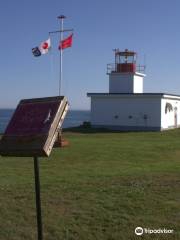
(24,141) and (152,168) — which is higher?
(24,141)

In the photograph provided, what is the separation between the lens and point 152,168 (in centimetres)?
1340

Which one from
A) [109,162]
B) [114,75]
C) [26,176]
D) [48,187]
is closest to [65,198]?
[48,187]

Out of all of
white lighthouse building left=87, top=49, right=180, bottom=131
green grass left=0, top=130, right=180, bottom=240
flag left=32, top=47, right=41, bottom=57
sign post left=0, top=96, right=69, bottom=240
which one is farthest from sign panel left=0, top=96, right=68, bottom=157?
white lighthouse building left=87, top=49, right=180, bottom=131

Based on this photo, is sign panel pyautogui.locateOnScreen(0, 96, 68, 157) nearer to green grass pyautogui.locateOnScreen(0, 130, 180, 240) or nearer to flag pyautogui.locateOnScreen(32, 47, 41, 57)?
green grass pyautogui.locateOnScreen(0, 130, 180, 240)

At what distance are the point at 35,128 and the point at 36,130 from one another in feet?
0.19

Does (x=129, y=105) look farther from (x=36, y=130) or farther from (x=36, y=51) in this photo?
(x=36, y=130)

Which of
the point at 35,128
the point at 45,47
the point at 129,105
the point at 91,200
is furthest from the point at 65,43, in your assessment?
the point at 35,128

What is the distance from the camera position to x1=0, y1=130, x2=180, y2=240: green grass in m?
7.04

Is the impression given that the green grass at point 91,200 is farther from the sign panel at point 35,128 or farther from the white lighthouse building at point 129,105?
the white lighthouse building at point 129,105

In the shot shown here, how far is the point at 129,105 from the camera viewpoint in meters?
37.0

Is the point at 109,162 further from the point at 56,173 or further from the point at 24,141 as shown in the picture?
the point at 24,141

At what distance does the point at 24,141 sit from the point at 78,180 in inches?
206

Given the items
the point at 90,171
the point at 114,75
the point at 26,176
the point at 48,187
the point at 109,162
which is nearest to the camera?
the point at 48,187

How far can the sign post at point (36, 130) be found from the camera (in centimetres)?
560
